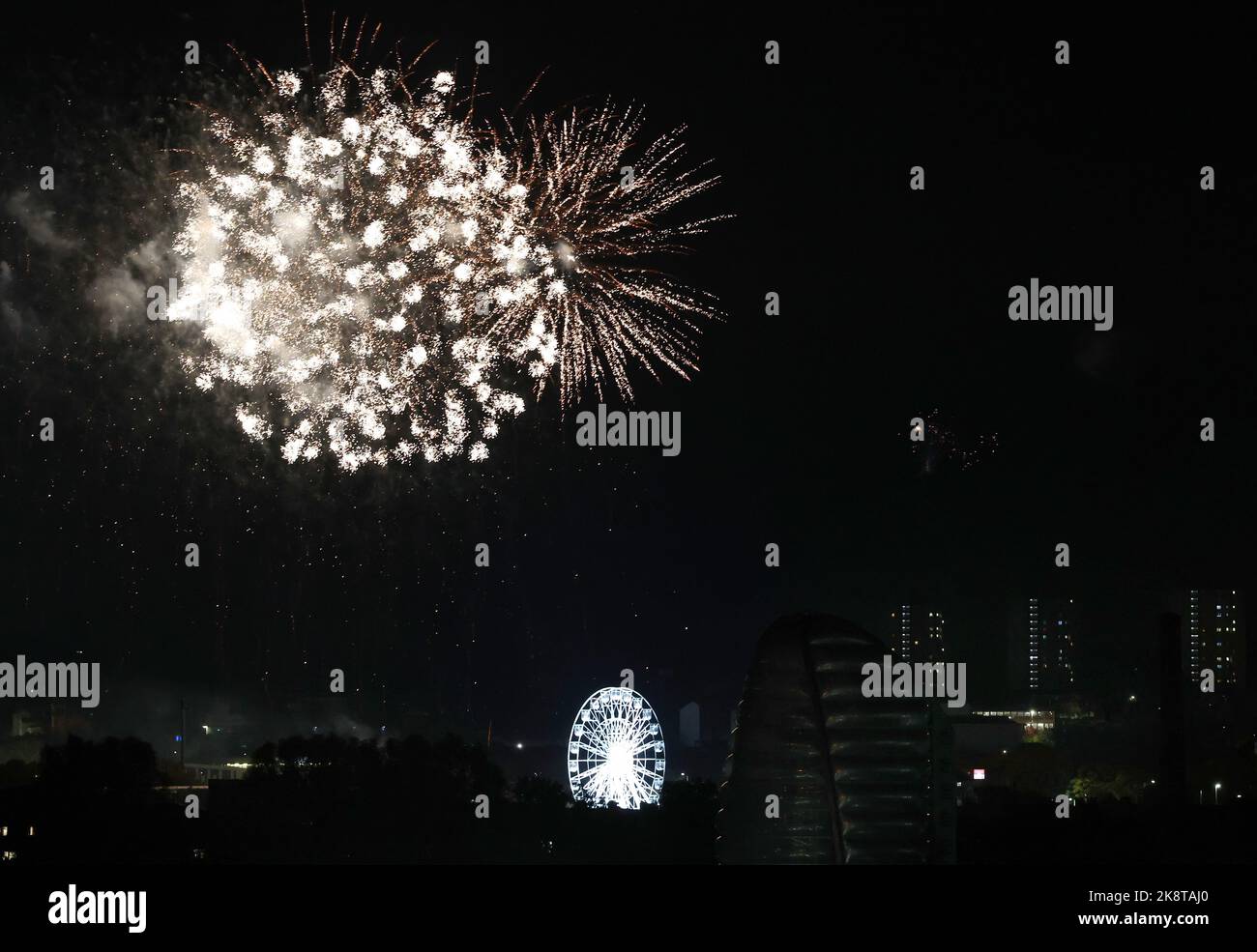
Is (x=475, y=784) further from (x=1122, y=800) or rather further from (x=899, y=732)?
(x=899, y=732)

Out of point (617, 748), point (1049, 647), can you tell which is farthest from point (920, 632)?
point (617, 748)

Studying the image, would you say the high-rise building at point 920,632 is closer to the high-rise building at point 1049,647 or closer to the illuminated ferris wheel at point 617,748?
the high-rise building at point 1049,647

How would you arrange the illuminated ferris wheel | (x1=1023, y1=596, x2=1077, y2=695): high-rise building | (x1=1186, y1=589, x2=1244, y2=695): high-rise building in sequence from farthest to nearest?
(x1=1023, y1=596, x2=1077, y2=695): high-rise building, (x1=1186, y1=589, x2=1244, y2=695): high-rise building, the illuminated ferris wheel

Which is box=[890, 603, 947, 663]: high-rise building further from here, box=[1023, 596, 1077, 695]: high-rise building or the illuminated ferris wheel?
the illuminated ferris wheel

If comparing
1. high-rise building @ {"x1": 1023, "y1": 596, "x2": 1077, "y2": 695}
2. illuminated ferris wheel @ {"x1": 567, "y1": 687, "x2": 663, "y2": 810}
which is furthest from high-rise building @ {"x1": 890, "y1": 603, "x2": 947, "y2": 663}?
illuminated ferris wheel @ {"x1": 567, "y1": 687, "x2": 663, "y2": 810}

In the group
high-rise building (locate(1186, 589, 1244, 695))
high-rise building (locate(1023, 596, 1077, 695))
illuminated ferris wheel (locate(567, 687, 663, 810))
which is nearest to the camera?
illuminated ferris wheel (locate(567, 687, 663, 810))
